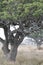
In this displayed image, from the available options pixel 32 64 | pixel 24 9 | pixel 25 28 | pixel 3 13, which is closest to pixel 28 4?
pixel 24 9

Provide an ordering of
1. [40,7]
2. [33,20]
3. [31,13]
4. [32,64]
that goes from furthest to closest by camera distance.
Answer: [32,64], [33,20], [31,13], [40,7]

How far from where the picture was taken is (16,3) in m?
12.4

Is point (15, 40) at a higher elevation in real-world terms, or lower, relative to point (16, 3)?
lower

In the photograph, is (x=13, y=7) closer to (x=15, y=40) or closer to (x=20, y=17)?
(x=20, y=17)

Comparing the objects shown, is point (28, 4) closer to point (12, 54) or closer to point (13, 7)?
point (13, 7)

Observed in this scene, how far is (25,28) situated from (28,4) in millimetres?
3684

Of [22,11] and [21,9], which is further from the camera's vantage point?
[22,11]

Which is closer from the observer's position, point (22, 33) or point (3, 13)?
point (3, 13)

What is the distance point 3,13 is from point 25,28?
281 cm

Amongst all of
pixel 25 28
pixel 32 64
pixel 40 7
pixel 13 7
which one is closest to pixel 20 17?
pixel 13 7

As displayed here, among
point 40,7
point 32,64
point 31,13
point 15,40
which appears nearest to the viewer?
point 40,7

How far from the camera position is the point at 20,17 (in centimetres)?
1291

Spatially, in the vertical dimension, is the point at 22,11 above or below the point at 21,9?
below

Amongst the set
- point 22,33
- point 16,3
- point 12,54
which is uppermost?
point 16,3
